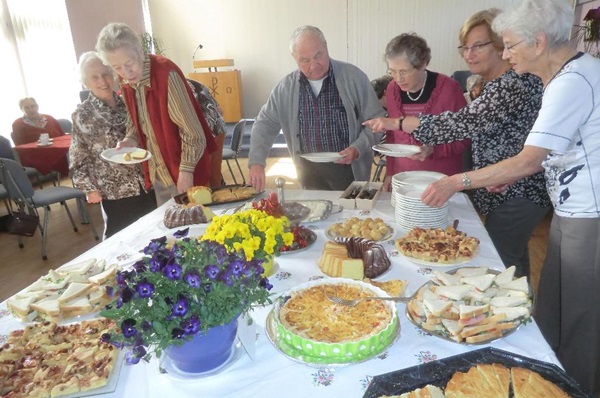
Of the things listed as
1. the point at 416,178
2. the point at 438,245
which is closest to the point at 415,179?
the point at 416,178

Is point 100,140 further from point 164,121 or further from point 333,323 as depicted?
point 333,323

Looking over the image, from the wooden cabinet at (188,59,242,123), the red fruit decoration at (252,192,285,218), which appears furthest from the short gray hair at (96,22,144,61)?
the wooden cabinet at (188,59,242,123)

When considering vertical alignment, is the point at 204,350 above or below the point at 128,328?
below

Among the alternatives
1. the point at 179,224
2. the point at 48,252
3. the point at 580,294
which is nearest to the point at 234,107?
the point at 48,252

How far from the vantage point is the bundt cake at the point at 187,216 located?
1814 millimetres

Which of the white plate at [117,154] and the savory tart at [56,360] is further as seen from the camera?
the white plate at [117,154]

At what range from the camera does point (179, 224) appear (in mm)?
1807

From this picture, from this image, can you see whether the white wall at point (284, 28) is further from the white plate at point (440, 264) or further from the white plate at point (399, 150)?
the white plate at point (440, 264)

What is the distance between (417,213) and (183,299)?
43.3 inches

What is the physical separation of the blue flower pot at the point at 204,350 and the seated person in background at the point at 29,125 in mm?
4920

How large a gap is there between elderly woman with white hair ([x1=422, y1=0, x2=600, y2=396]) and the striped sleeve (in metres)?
1.16

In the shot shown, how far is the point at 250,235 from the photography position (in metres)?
1.15

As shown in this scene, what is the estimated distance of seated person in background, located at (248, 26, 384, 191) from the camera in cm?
239

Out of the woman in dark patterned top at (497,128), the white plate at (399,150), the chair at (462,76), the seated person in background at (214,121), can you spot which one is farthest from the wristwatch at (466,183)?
the chair at (462,76)
